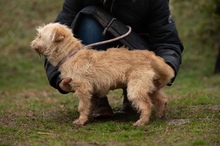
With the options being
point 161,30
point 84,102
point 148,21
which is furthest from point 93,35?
point 84,102

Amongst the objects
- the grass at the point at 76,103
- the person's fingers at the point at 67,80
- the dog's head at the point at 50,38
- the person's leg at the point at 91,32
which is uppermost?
the dog's head at the point at 50,38

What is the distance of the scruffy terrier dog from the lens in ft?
15.5

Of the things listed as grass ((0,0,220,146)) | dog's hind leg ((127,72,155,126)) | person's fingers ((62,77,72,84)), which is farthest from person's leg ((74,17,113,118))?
dog's hind leg ((127,72,155,126))

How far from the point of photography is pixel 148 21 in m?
5.79

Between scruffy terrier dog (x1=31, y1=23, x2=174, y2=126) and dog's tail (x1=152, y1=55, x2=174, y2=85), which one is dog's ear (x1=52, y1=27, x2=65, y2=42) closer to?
scruffy terrier dog (x1=31, y1=23, x2=174, y2=126)

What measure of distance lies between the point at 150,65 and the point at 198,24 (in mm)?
8696

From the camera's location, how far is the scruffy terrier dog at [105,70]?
472 cm

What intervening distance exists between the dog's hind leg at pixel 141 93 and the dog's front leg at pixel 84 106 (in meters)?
0.47

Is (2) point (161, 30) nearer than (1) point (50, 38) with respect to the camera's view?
No

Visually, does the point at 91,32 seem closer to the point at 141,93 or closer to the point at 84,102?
the point at 84,102

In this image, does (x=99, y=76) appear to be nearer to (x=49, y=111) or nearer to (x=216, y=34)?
(x=49, y=111)

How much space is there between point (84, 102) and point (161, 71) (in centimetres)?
87

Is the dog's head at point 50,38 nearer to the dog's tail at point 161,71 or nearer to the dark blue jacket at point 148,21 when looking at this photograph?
the dark blue jacket at point 148,21

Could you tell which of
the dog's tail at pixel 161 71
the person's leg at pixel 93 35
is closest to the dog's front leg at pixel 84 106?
the person's leg at pixel 93 35
